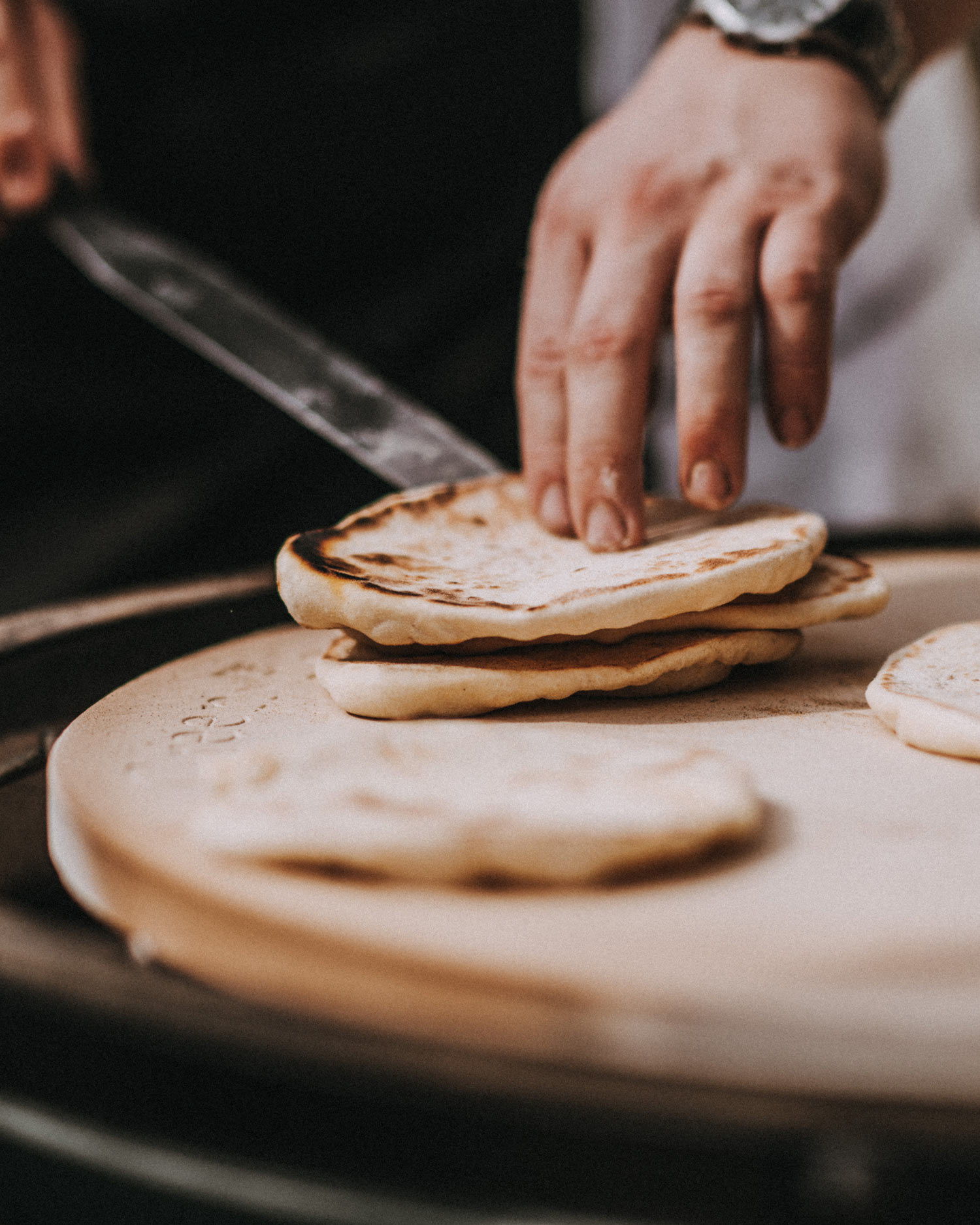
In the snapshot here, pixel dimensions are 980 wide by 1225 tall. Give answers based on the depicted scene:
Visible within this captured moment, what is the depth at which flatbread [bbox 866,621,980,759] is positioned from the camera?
2.56ft

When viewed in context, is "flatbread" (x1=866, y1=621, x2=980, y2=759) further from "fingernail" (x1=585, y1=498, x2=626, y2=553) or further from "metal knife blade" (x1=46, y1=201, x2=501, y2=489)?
"metal knife blade" (x1=46, y1=201, x2=501, y2=489)

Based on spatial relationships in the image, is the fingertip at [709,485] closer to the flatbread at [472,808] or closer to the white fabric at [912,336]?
the flatbread at [472,808]

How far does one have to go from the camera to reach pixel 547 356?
139 cm

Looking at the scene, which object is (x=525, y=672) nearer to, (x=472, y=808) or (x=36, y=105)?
(x=472, y=808)

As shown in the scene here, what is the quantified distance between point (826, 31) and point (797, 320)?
0.53 metres

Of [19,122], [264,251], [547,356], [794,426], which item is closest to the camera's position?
[794,426]

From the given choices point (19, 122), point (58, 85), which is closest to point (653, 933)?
point (19, 122)

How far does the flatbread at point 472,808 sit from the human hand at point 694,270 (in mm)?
492

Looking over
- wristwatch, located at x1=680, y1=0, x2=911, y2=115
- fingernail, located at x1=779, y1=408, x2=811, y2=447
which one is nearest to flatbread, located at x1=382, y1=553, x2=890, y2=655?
fingernail, located at x1=779, y1=408, x2=811, y2=447

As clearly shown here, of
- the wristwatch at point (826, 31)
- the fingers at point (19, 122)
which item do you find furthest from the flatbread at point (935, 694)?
the fingers at point (19, 122)

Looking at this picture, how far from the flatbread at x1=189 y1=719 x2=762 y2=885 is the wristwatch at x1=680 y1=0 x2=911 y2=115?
3.92 ft

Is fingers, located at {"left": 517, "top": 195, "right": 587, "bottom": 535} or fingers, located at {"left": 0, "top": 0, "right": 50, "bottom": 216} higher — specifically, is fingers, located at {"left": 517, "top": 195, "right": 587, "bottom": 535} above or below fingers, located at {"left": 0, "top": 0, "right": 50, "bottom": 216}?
below

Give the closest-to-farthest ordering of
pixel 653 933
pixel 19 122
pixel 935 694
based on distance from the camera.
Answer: pixel 653 933 → pixel 935 694 → pixel 19 122

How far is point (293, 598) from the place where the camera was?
934 millimetres
